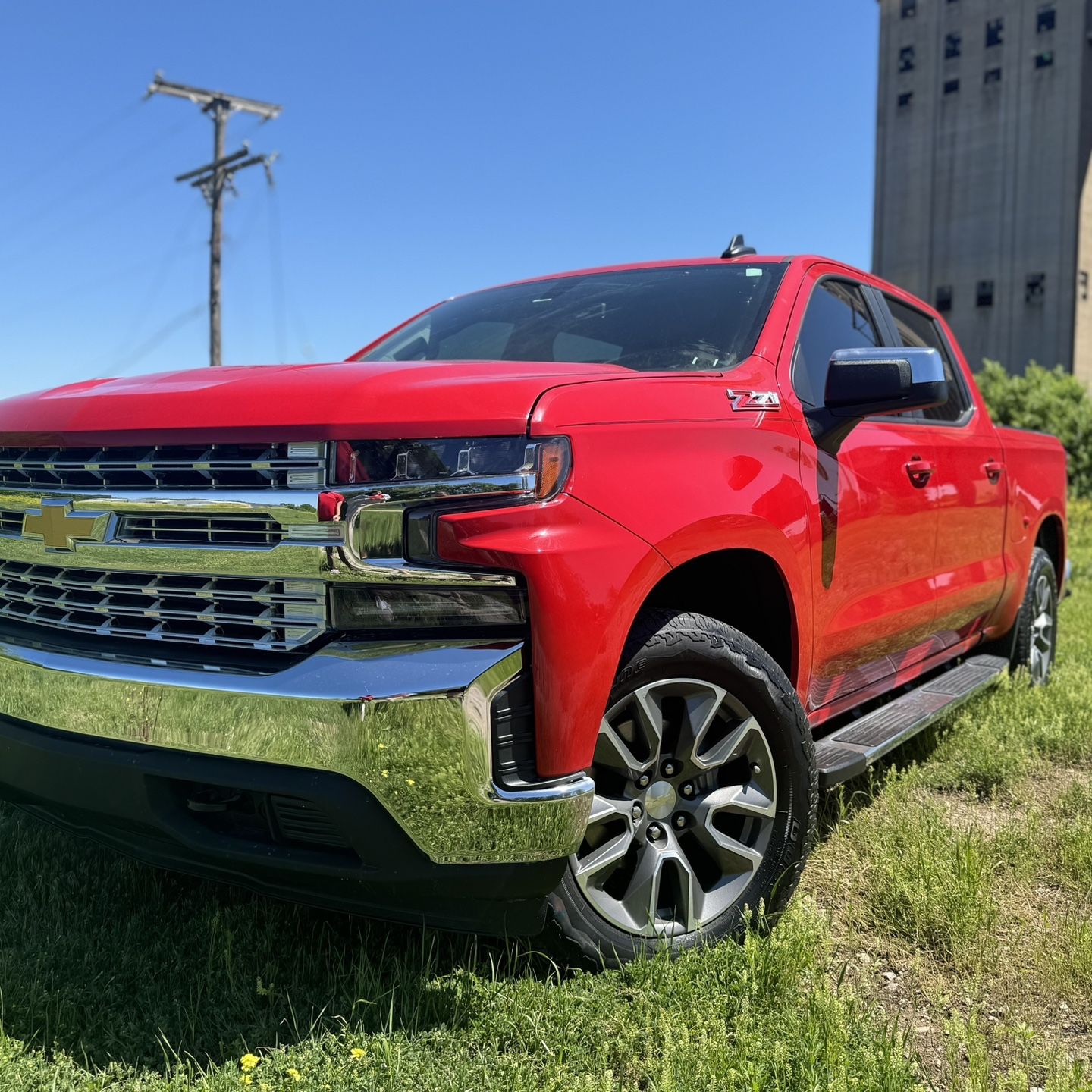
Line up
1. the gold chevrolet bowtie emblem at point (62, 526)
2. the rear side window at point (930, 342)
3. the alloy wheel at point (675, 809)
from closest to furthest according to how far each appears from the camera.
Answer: the gold chevrolet bowtie emblem at point (62, 526)
the alloy wheel at point (675, 809)
the rear side window at point (930, 342)

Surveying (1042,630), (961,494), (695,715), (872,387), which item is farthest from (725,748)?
(1042,630)

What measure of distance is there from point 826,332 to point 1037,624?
276cm

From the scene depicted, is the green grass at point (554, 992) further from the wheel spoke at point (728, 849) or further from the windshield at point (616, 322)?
the windshield at point (616, 322)

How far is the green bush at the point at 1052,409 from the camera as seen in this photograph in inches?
802

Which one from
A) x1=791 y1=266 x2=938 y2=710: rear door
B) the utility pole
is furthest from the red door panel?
the utility pole

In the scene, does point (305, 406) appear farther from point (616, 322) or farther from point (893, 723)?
point (893, 723)

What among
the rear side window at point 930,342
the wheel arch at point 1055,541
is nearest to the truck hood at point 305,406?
the rear side window at point 930,342

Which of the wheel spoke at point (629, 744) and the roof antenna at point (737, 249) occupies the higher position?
the roof antenna at point (737, 249)

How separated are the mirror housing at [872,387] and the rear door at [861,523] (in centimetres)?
7

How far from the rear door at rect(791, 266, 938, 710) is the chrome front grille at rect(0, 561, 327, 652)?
59.5 inches

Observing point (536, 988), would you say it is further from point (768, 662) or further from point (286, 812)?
point (768, 662)

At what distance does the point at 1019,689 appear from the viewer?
16.5 feet

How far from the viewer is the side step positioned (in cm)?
294

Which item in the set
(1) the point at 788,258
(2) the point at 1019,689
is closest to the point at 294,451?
(1) the point at 788,258
